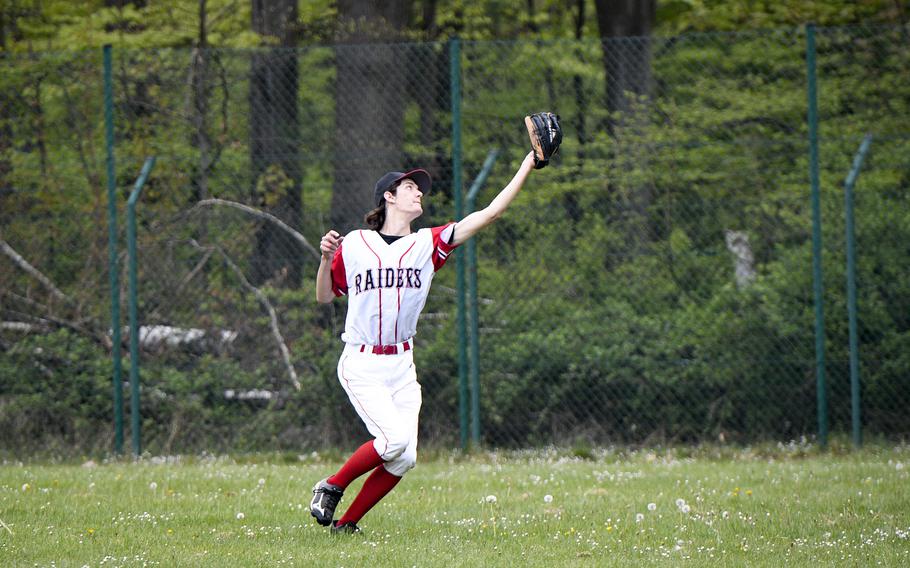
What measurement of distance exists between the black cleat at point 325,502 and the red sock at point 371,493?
0.49ft

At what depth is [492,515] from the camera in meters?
6.91

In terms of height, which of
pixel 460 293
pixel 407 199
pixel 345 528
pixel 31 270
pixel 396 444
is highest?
pixel 407 199

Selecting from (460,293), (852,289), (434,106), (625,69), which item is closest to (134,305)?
(460,293)

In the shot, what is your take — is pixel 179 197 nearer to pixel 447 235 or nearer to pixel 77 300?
pixel 77 300

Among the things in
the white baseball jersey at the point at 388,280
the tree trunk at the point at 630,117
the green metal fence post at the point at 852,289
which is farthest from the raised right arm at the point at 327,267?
the green metal fence post at the point at 852,289

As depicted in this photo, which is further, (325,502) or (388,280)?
(388,280)

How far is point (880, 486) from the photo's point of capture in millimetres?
7680

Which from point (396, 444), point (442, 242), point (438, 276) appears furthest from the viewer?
point (438, 276)

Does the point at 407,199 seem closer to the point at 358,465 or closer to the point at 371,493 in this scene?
the point at 358,465

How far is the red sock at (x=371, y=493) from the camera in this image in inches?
249

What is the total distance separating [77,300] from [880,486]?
697cm

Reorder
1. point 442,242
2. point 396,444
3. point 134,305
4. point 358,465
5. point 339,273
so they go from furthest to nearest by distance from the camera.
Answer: point 134,305 → point 339,273 → point 442,242 → point 358,465 → point 396,444

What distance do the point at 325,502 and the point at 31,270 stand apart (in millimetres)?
5540

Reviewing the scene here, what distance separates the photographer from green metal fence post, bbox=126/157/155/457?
10.2m
